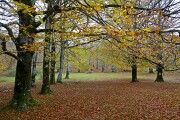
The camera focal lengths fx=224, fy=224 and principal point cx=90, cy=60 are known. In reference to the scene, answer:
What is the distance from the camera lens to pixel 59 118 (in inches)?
372

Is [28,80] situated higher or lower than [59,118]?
higher

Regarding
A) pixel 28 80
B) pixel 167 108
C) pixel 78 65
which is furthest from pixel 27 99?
pixel 78 65

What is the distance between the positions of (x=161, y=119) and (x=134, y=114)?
1.20 metres

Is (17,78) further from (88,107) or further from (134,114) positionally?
(134,114)

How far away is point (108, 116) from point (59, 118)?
2073 mm

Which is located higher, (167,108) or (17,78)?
(17,78)

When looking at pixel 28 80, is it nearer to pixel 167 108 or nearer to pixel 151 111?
pixel 151 111

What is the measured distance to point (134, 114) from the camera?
9719 millimetres

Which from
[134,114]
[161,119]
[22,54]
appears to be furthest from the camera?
[22,54]

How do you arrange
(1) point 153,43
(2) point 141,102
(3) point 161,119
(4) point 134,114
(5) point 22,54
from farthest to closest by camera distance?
(2) point 141,102 → (5) point 22,54 → (4) point 134,114 → (3) point 161,119 → (1) point 153,43

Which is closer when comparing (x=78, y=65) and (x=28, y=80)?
(x=28, y=80)

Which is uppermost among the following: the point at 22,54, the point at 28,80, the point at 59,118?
the point at 22,54

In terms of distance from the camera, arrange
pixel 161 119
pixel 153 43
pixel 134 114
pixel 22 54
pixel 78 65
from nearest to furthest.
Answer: pixel 153 43, pixel 161 119, pixel 134 114, pixel 22 54, pixel 78 65

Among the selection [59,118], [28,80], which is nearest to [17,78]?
[28,80]
